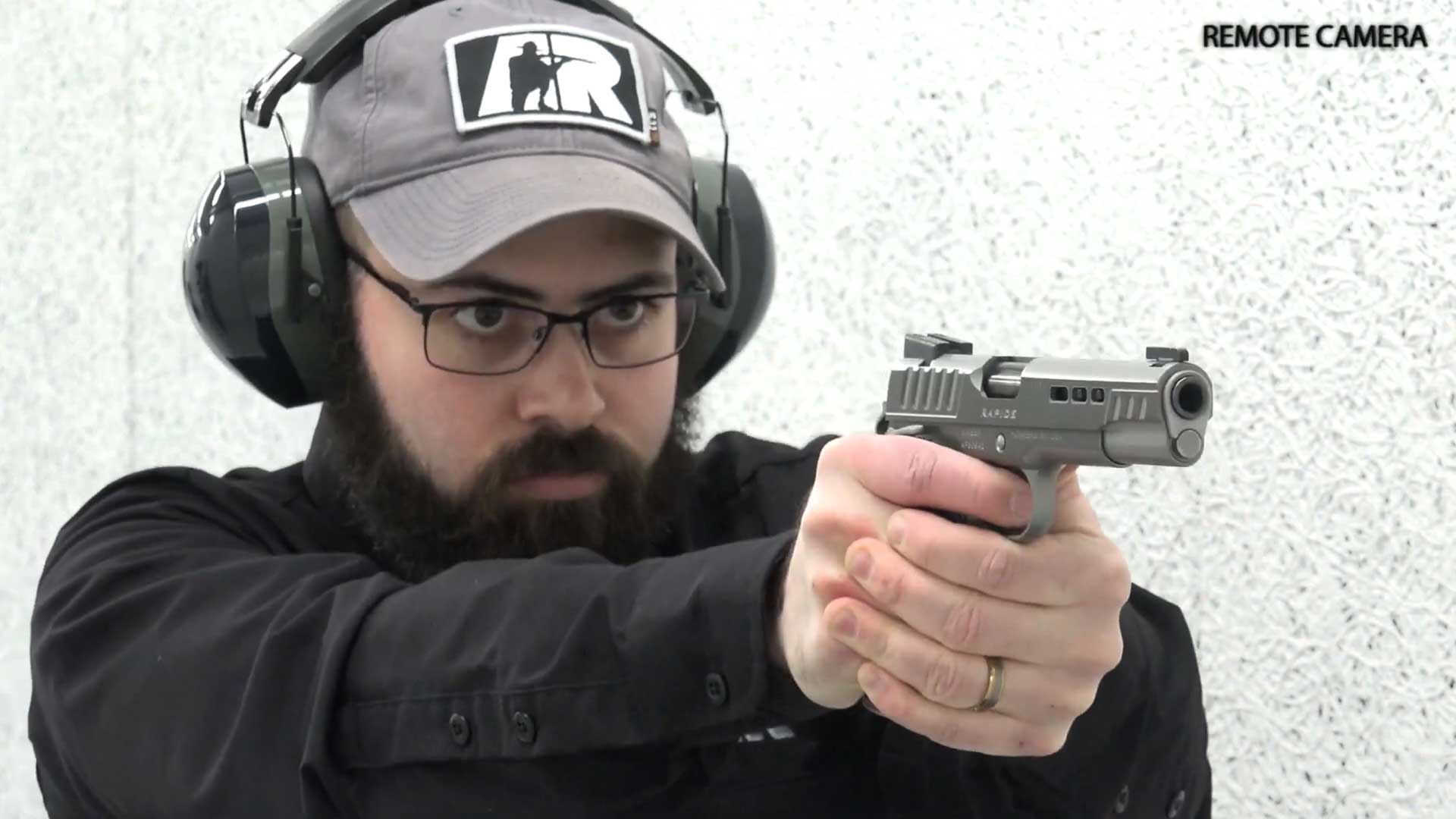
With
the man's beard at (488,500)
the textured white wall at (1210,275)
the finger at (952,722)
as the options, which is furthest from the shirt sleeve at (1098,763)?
the textured white wall at (1210,275)

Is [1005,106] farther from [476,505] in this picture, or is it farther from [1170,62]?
[476,505]

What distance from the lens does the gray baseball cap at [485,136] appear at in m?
0.88

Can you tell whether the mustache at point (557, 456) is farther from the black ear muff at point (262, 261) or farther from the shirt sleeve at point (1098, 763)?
the shirt sleeve at point (1098, 763)

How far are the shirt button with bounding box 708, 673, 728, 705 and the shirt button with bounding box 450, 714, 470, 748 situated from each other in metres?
0.13

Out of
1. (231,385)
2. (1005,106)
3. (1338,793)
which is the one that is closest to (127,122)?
(231,385)

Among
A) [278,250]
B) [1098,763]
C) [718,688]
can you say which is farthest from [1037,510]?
[278,250]

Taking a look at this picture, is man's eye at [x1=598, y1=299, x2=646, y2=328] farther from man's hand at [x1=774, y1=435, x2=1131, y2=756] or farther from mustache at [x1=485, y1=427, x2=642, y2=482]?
man's hand at [x1=774, y1=435, x2=1131, y2=756]

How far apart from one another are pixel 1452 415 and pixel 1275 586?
186mm

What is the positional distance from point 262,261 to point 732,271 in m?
0.33

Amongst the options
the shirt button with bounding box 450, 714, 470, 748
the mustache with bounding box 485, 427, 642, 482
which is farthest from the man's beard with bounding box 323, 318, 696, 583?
the shirt button with bounding box 450, 714, 470, 748

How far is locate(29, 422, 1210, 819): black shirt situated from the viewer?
65cm

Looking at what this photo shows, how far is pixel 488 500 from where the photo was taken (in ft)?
3.10

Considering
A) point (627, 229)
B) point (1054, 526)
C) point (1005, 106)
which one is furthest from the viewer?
point (1005, 106)

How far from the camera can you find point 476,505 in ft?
3.12
